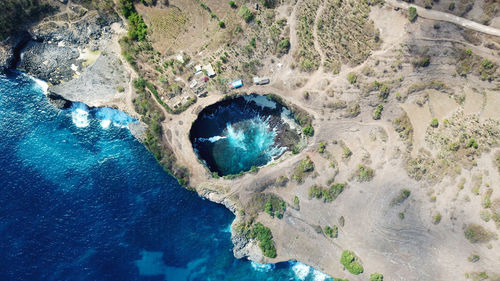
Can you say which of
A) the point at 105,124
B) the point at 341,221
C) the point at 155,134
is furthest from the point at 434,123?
the point at 105,124

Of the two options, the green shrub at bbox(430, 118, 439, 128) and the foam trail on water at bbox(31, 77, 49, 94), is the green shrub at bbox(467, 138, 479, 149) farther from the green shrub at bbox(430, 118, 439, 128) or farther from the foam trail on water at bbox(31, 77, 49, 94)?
the foam trail on water at bbox(31, 77, 49, 94)

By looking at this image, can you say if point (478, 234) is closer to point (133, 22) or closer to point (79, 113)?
point (133, 22)

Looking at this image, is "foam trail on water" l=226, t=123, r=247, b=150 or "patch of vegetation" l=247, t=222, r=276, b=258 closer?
"patch of vegetation" l=247, t=222, r=276, b=258

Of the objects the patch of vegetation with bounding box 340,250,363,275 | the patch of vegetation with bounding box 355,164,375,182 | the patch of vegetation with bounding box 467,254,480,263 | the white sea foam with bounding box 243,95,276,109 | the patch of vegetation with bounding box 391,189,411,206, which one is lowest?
the patch of vegetation with bounding box 340,250,363,275

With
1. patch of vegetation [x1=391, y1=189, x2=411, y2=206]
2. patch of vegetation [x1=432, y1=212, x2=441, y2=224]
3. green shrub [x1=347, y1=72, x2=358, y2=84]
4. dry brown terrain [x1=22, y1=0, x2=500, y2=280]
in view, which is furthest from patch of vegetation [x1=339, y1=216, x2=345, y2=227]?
green shrub [x1=347, y1=72, x2=358, y2=84]

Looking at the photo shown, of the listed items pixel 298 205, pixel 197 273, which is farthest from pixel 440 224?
pixel 197 273
